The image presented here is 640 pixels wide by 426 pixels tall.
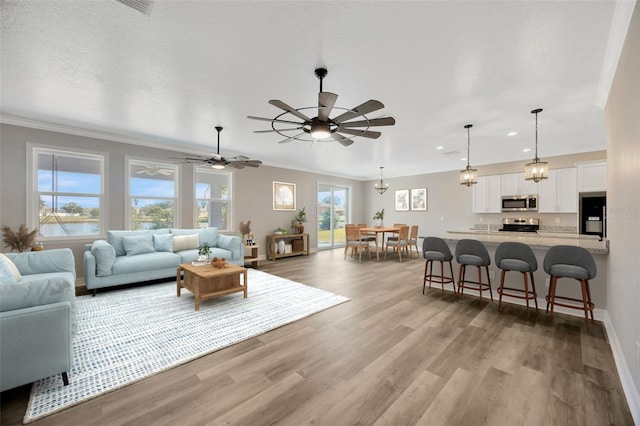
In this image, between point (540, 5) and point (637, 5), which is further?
point (540, 5)

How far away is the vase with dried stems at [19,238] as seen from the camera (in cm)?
359

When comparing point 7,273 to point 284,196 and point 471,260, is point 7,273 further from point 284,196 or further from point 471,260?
point 284,196

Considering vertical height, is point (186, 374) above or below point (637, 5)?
below

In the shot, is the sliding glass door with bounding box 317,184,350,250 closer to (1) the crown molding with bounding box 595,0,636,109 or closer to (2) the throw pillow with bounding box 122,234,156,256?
(2) the throw pillow with bounding box 122,234,156,256

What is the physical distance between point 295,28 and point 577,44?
227 centimetres

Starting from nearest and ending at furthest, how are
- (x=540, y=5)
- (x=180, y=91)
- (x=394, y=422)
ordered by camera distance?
1. (x=394, y=422)
2. (x=540, y=5)
3. (x=180, y=91)

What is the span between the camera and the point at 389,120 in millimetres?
2443

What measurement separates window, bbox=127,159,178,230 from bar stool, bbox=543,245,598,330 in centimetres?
622

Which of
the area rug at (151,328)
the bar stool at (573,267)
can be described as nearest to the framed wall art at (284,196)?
the area rug at (151,328)

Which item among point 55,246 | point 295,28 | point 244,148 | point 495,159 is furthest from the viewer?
point 495,159

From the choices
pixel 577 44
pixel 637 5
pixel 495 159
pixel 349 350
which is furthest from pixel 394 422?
pixel 495 159

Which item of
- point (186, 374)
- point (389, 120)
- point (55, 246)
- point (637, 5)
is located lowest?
point (186, 374)

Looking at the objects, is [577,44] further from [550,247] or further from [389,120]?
[550,247]

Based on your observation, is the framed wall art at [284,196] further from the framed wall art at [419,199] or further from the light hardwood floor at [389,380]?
the light hardwood floor at [389,380]
